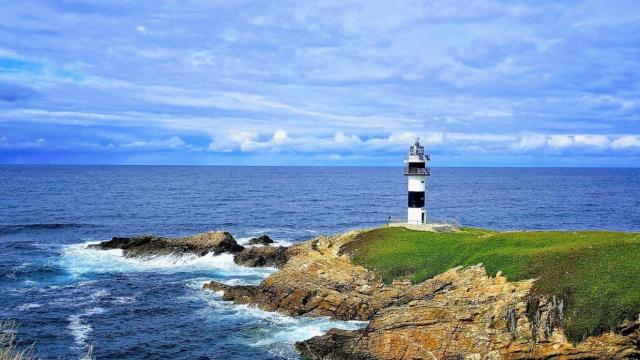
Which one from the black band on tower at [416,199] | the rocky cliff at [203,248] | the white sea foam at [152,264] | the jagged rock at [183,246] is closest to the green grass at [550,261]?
the black band on tower at [416,199]

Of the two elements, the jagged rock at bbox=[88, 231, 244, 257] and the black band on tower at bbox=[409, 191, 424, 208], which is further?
the jagged rock at bbox=[88, 231, 244, 257]

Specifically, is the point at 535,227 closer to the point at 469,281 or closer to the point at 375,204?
the point at 375,204

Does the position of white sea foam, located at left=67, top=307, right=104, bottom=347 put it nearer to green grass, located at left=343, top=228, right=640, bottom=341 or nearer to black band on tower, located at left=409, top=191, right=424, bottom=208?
green grass, located at left=343, top=228, right=640, bottom=341

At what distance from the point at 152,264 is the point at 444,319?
124 feet

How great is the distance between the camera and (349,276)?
42.2 metres

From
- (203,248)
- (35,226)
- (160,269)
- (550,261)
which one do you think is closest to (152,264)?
(160,269)

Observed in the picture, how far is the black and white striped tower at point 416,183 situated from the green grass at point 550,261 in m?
6.61

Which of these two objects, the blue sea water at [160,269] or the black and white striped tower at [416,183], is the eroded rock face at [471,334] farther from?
the black and white striped tower at [416,183]

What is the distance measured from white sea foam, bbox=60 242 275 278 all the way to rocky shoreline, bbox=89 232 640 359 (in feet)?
33.0

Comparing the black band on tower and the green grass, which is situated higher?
the black band on tower

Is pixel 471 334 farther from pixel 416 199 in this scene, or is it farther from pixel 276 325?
pixel 416 199

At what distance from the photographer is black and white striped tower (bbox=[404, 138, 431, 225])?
2175 inches

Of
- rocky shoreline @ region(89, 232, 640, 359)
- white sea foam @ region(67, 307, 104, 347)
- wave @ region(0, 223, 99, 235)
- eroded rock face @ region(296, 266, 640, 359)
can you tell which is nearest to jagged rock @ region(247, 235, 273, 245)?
rocky shoreline @ region(89, 232, 640, 359)

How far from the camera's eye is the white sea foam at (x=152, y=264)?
5419 centimetres
